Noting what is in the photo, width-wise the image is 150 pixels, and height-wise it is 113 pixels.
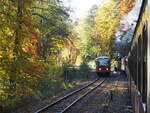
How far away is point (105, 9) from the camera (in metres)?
39.9

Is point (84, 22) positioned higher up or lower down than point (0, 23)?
higher up

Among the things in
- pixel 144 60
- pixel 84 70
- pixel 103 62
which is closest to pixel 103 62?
pixel 103 62

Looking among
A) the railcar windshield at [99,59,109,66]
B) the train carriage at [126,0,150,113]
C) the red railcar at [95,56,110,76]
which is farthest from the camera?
the railcar windshield at [99,59,109,66]

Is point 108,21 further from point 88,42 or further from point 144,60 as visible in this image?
point 144,60

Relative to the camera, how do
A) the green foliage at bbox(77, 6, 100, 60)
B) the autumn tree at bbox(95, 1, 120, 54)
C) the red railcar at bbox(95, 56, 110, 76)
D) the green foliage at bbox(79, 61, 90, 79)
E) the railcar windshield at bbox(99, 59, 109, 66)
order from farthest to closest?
the green foliage at bbox(77, 6, 100, 60) < the railcar windshield at bbox(99, 59, 109, 66) < the red railcar at bbox(95, 56, 110, 76) < the green foliage at bbox(79, 61, 90, 79) < the autumn tree at bbox(95, 1, 120, 54)

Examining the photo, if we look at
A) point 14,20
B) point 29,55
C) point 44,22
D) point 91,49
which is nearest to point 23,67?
point 29,55

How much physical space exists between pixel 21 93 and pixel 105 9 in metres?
28.2

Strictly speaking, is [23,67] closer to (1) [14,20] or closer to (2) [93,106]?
(1) [14,20]

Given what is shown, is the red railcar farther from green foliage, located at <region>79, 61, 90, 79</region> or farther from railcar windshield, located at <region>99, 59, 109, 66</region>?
green foliage, located at <region>79, 61, 90, 79</region>

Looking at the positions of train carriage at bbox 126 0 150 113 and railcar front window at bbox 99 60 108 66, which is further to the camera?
railcar front window at bbox 99 60 108 66

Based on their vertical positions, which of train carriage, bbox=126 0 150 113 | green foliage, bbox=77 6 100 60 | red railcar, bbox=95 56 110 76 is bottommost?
train carriage, bbox=126 0 150 113

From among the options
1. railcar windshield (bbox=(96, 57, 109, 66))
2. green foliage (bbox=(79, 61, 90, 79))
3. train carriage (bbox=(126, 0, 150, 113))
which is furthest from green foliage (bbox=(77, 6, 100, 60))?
train carriage (bbox=(126, 0, 150, 113))

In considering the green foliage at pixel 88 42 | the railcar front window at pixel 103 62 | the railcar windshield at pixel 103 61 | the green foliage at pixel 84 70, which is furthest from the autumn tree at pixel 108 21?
the green foliage at pixel 84 70

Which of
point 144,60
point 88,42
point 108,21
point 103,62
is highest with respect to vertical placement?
point 108,21
